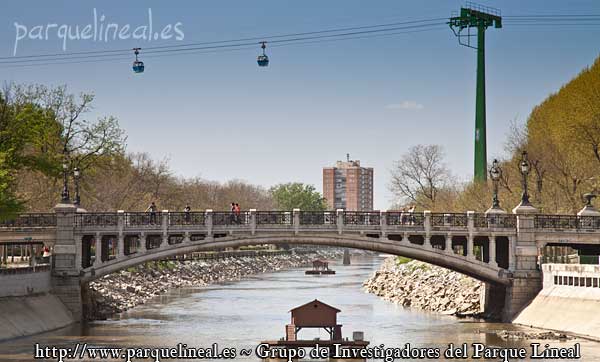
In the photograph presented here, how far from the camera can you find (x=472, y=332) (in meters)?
69.3

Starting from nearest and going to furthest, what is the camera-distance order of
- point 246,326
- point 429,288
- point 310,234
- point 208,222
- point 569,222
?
point 208,222, point 246,326, point 310,234, point 569,222, point 429,288

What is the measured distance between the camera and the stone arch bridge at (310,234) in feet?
238

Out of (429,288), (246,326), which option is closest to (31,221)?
(246,326)

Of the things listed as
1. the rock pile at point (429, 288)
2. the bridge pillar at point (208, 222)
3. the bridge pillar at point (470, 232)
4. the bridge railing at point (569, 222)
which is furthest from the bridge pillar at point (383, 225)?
the rock pile at point (429, 288)

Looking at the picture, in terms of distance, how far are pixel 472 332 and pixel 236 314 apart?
18.3m

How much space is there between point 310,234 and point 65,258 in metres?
14.3

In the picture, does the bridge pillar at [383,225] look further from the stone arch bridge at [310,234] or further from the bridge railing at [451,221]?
the bridge railing at [451,221]

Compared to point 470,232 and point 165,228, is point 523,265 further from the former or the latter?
point 165,228

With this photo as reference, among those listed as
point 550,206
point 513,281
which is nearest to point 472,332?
point 513,281

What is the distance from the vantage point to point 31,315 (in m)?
68.1

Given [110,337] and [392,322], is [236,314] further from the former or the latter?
[110,337]

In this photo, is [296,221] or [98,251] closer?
[296,221]

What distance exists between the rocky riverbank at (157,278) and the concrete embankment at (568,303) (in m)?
26.6

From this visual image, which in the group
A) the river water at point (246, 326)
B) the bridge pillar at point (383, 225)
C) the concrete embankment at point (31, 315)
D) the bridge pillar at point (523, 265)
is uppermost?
the bridge pillar at point (383, 225)
